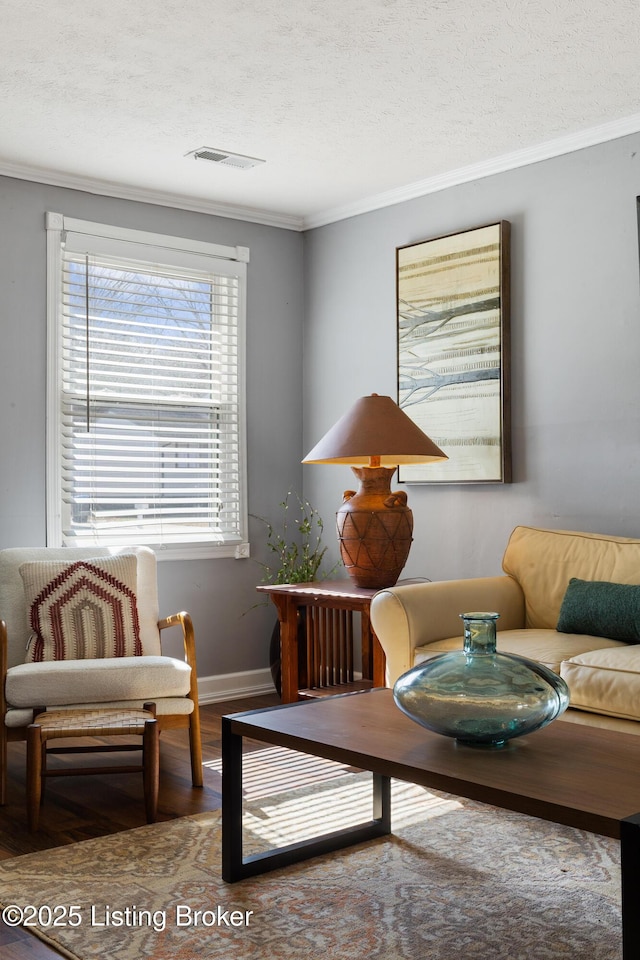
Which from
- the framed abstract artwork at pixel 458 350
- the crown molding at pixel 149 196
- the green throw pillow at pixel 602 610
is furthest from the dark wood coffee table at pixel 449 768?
the crown molding at pixel 149 196

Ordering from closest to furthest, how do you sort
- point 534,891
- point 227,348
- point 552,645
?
point 534,891
point 552,645
point 227,348

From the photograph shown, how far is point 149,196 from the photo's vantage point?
4852 millimetres

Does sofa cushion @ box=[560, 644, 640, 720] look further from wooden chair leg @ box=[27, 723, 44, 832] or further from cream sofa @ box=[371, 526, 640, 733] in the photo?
wooden chair leg @ box=[27, 723, 44, 832]

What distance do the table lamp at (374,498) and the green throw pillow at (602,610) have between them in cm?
79

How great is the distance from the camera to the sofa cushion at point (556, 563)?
3.70m

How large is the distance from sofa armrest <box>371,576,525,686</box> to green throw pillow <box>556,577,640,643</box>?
0.36 metres

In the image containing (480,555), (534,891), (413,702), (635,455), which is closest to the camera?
(413,702)

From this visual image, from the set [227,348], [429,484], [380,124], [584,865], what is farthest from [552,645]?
[227,348]

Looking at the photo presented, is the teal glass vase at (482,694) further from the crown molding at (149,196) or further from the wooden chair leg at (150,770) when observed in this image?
the crown molding at (149,196)

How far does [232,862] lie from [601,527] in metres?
2.19

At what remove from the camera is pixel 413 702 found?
2.24 m

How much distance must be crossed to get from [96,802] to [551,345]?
262 centimetres

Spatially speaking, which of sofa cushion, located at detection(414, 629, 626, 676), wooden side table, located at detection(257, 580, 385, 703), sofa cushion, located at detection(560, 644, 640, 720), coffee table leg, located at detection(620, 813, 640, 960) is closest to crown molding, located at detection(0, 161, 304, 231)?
wooden side table, located at detection(257, 580, 385, 703)

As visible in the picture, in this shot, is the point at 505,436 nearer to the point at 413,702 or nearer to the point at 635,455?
the point at 635,455
